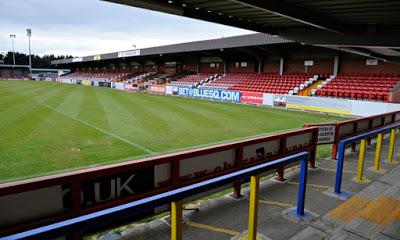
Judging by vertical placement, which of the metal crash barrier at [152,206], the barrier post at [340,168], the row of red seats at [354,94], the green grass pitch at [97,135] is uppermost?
the row of red seats at [354,94]

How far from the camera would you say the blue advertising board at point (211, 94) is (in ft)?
93.4

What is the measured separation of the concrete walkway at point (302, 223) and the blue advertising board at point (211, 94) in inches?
861

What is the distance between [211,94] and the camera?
3089cm

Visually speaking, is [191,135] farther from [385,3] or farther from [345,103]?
[345,103]

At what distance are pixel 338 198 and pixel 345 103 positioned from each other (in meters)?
16.4

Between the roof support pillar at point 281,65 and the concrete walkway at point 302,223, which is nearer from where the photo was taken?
the concrete walkway at point 302,223

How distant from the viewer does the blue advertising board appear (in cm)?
2845

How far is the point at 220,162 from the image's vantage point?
221 inches

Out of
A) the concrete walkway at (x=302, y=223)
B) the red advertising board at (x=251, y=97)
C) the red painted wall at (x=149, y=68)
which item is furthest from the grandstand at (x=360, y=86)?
the red painted wall at (x=149, y=68)

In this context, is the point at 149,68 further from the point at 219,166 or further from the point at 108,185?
the point at 108,185

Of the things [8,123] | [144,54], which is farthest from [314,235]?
[144,54]

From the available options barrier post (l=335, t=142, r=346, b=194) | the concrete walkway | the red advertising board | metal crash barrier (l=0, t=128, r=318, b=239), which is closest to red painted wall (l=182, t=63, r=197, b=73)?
the red advertising board

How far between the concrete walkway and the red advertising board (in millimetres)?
19281

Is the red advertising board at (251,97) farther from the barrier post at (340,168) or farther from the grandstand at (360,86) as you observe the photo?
the barrier post at (340,168)
